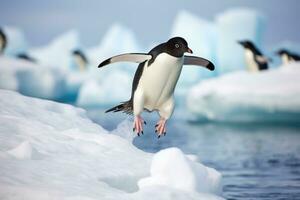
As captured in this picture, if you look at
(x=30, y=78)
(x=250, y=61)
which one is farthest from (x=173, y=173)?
(x=30, y=78)

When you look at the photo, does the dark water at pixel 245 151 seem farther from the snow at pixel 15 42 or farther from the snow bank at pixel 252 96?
the snow at pixel 15 42

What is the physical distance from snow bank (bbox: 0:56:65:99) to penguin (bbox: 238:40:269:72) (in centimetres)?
507

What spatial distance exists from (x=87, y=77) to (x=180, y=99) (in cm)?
285

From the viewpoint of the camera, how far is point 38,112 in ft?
15.4

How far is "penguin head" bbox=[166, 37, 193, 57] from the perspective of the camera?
404cm

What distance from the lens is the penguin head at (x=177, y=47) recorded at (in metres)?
4.04

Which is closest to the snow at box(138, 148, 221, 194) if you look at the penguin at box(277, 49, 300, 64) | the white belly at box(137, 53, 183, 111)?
the white belly at box(137, 53, 183, 111)

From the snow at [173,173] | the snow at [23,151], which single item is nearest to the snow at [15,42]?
the snow at [23,151]

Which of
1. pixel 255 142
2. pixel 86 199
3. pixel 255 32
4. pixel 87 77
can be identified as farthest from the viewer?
pixel 87 77

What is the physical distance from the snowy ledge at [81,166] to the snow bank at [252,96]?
790 cm

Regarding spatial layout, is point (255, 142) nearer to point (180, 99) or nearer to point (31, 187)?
point (31, 187)

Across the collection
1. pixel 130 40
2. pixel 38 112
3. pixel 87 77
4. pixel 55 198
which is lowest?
pixel 55 198

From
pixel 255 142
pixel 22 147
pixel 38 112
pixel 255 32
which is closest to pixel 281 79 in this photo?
pixel 255 142

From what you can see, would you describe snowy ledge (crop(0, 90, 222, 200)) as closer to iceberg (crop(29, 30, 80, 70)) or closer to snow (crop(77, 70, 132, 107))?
snow (crop(77, 70, 132, 107))
